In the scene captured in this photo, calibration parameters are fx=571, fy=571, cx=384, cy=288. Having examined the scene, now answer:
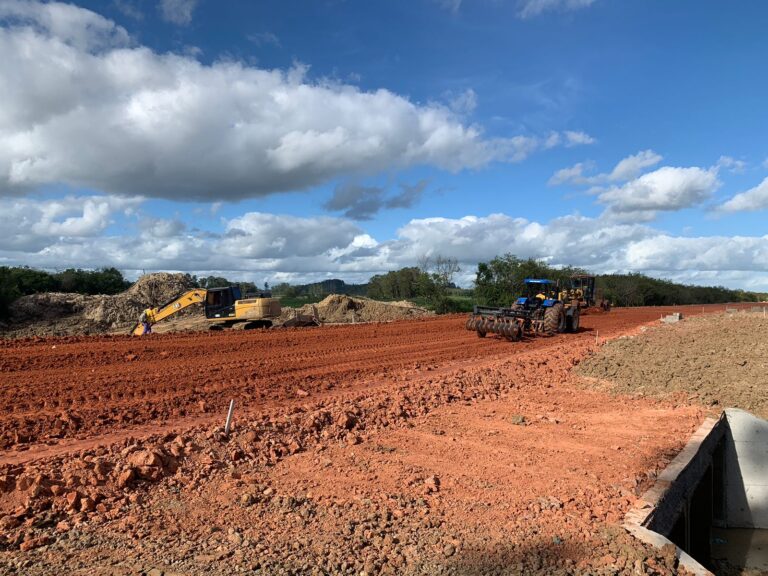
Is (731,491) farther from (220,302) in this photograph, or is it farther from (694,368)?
(220,302)

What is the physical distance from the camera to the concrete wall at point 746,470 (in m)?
8.35

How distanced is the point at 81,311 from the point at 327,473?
34267 millimetres

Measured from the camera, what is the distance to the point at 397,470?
6.12 metres

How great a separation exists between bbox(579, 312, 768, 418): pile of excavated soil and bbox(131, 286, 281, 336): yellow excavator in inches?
542

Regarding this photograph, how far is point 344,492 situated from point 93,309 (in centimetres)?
3382

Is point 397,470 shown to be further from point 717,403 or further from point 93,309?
point 93,309

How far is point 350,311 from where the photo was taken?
3503 centimetres

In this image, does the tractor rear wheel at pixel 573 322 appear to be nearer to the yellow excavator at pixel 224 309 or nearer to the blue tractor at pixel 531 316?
the blue tractor at pixel 531 316

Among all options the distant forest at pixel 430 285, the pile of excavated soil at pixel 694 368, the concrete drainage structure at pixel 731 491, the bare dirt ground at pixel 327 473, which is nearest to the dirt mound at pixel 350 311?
the distant forest at pixel 430 285

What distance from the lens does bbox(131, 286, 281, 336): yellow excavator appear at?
23.8 meters

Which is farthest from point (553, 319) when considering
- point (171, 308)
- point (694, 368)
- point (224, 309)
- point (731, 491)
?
point (171, 308)

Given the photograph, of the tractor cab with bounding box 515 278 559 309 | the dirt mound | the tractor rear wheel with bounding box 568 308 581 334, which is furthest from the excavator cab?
the tractor rear wheel with bounding box 568 308 581 334

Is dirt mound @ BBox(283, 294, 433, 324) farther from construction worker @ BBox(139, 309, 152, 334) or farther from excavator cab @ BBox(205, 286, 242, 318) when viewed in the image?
construction worker @ BBox(139, 309, 152, 334)

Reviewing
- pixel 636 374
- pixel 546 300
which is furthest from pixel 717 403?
pixel 546 300
